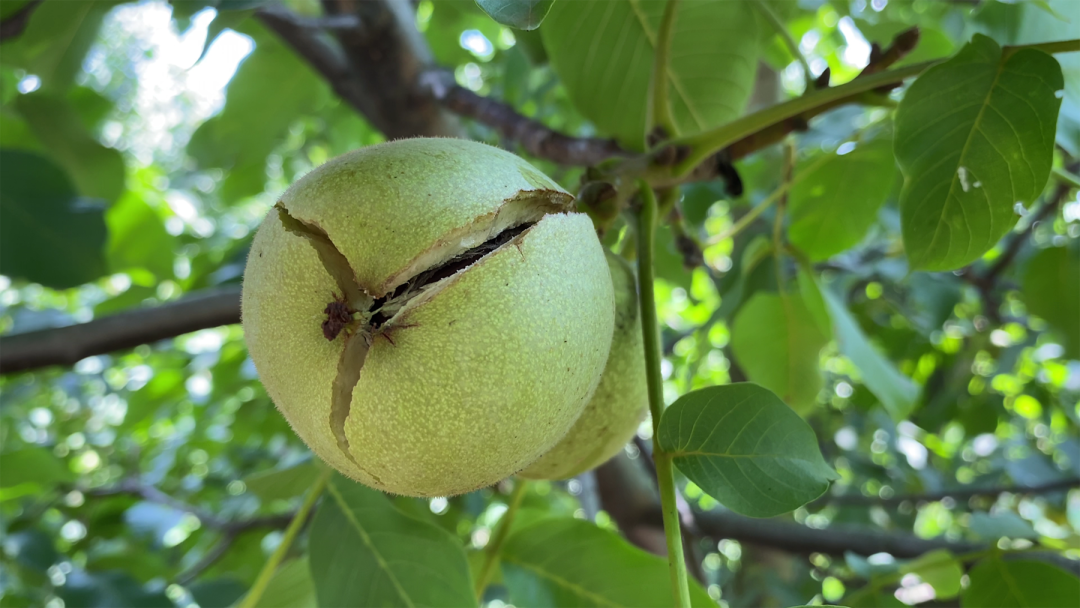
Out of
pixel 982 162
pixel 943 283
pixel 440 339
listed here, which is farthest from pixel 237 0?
pixel 943 283

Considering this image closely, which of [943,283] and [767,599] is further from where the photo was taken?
[767,599]

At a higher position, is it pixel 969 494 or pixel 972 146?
pixel 972 146

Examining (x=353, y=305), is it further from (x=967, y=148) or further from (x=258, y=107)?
(x=258, y=107)

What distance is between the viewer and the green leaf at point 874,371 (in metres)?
1.50

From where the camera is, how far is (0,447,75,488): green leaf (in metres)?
1.75

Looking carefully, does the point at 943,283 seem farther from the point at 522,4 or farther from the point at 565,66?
the point at 522,4

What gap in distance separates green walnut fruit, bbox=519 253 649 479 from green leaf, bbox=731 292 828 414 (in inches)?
30.3

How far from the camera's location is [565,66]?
4.60ft

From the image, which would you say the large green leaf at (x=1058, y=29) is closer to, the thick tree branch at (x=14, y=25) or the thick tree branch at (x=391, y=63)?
the thick tree branch at (x=391, y=63)

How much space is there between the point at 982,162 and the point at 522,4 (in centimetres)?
69

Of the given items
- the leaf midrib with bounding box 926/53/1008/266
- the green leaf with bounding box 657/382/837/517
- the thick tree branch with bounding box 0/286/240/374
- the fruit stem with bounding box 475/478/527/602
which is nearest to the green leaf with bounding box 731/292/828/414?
the leaf midrib with bounding box 926/53/1008/266

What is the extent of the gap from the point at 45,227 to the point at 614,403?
143 centimetres

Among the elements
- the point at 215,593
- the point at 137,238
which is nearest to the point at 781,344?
the point at 215,593

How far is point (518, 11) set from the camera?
2.23ft
